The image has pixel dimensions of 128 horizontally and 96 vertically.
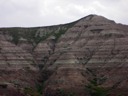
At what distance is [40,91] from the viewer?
196m

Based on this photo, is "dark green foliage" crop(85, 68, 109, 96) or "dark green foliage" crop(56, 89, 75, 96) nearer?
"dark green foliage" crop(85, 68, 109, 96)

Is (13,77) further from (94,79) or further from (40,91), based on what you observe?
(94,79)

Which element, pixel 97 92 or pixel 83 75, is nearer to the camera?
pixel 97 92

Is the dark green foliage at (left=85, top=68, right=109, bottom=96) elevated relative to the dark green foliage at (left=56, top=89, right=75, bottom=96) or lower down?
elevated

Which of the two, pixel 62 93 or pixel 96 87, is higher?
pixel 96 87

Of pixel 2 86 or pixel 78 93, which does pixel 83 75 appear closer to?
pixel 78 93

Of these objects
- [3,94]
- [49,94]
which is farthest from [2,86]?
[49,94]

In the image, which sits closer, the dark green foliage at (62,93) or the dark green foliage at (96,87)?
the dark green foliage at (96,87)

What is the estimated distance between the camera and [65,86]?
627 feet

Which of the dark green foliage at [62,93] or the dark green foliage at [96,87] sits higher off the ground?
the dark green foliage at [96,87]

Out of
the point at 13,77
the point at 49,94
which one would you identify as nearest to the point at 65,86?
the point at 49,94

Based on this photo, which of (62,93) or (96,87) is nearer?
(62,93)

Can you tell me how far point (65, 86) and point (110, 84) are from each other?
58.9 feet

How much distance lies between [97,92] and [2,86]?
36821mm
